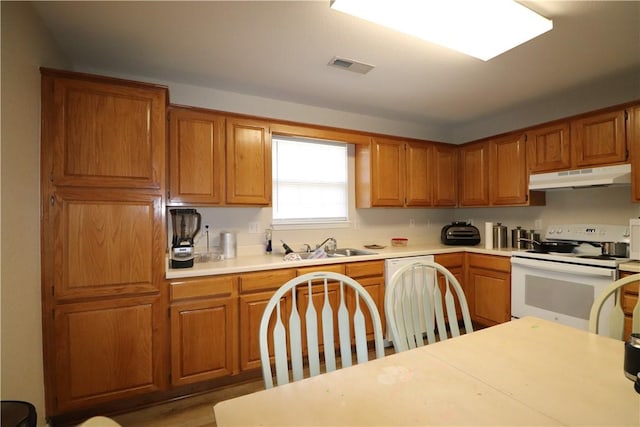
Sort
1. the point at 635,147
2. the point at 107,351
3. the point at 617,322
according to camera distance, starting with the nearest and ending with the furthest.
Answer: the point at 617,322, the point at 107,351, the point at 635,147

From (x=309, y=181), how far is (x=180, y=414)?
2222 mm

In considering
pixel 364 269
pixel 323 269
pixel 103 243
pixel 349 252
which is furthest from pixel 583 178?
pixel 103 243

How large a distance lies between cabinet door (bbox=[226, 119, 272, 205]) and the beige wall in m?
1.17

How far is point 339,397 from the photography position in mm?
790

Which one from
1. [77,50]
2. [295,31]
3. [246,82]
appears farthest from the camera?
[246,82]

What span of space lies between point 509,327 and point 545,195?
2.58 metres

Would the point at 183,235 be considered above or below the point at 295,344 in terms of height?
above

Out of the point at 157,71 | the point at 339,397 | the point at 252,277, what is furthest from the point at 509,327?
the point at 157,71

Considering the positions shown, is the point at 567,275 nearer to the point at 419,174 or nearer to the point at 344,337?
the point at 419,174

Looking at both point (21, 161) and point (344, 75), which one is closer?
point (21, 161)

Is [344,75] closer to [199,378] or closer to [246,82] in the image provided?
[246,82]

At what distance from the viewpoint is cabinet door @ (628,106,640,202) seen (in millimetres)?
2289

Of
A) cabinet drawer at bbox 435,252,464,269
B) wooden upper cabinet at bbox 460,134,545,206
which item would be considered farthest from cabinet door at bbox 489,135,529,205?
cabinet drawer at bbox 435,252,464,269

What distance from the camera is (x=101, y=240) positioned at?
Answer: 181cm
